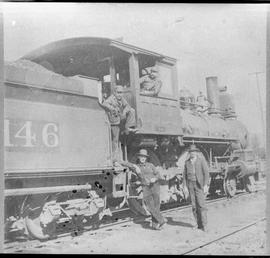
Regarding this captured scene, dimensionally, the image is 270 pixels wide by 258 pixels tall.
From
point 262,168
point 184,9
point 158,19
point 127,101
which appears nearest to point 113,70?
point 127,101

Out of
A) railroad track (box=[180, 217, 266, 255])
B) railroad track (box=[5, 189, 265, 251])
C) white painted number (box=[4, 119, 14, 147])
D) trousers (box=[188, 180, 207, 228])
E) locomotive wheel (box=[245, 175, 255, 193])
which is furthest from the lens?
locomotive wheel (box=[245, 175, 255, 193])

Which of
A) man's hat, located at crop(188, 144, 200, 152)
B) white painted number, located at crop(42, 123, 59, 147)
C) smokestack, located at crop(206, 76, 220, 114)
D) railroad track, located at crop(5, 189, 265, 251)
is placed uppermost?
smokestack, located at crop(206, 76, 220, 114)

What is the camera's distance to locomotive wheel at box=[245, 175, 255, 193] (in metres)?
4.10

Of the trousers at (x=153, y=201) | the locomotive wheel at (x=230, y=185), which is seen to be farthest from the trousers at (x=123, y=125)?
the locomotive wheel at (x=230, y=185)

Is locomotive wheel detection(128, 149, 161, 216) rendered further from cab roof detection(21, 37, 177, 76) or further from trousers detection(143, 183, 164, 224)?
cab roof detection(21, 37, 177, 76)

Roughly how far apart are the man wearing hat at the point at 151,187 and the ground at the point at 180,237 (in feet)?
0.31

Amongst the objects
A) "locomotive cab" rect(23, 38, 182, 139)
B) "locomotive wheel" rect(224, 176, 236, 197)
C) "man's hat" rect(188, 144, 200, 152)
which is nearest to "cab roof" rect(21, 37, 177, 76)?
"locomotive cab" rect(23, 38, 182, 139)

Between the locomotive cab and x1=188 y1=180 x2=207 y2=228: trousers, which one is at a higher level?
the locomotive cab

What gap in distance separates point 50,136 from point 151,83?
1176 mm

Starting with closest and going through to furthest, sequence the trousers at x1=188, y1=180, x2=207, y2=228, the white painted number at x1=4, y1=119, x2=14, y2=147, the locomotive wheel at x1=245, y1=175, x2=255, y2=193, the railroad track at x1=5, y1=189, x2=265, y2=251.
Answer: the white painted number at x1=4, y1=119, x2=14, y2=147 → the railroad track at x1=5, y1=189, x2=265, y2=251 → the trousers at x1=188, y1=180, x2=207, y2=228 → the locomotive wheel at x1=245, y1=175, x2=255, y2=193

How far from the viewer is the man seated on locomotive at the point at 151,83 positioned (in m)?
4.00

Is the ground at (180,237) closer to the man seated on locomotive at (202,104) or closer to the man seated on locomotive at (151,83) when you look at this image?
the man seated on locomotive at (202,104)

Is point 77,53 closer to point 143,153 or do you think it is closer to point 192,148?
point 143,153

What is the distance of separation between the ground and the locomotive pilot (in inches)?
33.5
